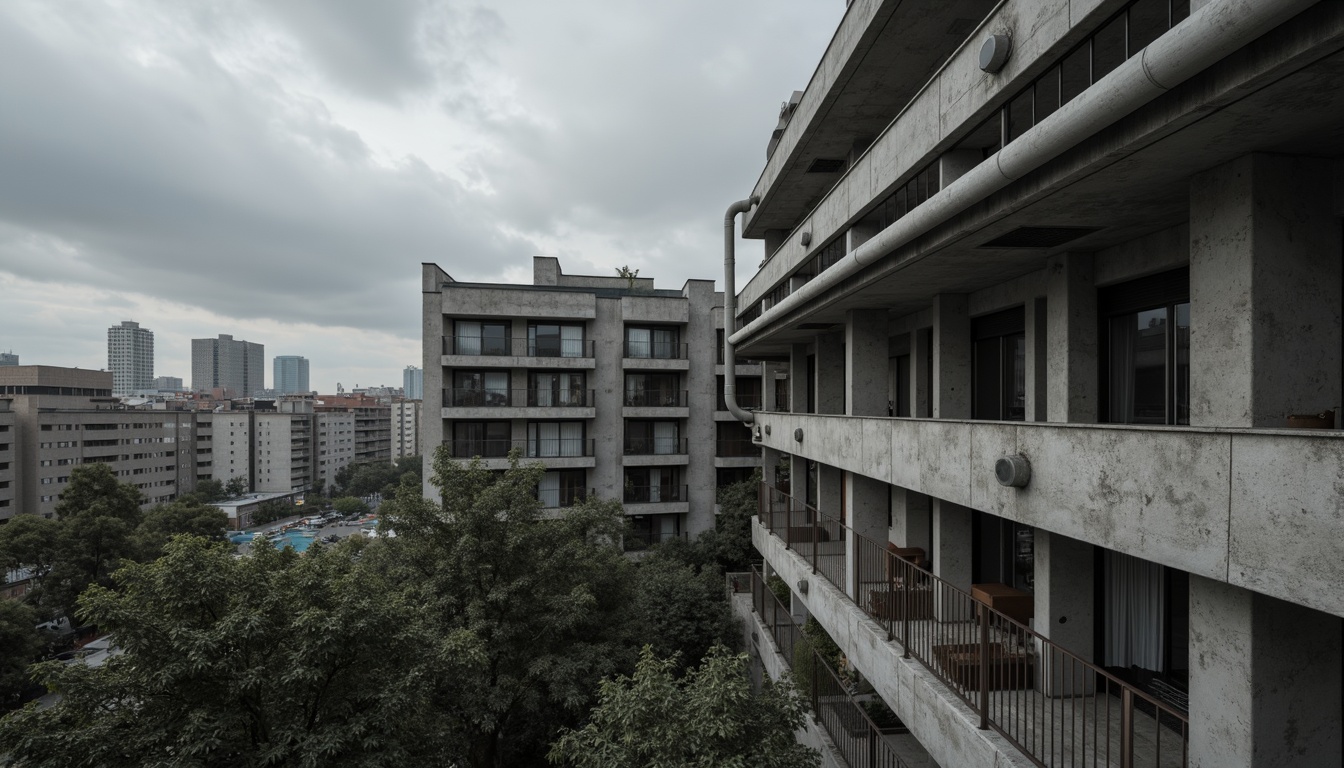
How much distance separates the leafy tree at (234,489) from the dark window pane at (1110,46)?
407ft

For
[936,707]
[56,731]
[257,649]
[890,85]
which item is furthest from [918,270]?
[56,731]

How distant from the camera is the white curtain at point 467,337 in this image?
30.8m

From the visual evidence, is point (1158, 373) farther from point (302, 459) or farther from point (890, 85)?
point (302, 459)

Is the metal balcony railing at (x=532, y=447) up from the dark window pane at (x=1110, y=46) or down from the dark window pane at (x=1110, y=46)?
down

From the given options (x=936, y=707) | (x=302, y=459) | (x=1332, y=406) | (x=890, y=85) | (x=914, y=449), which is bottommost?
(x=302, y=459)

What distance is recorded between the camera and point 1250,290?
5.11 meters

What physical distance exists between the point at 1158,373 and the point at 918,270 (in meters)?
3.50

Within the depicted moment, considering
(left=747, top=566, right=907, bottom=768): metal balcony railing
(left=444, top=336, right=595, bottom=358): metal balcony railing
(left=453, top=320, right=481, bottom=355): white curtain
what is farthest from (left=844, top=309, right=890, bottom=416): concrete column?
(left=453, top=320, right=481, bottom=355): white curtain

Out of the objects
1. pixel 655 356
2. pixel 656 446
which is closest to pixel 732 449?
pixel 656 446

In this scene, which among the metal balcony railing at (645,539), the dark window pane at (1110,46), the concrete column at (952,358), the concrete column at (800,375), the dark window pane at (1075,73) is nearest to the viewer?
the dark window pane at (1110,46)

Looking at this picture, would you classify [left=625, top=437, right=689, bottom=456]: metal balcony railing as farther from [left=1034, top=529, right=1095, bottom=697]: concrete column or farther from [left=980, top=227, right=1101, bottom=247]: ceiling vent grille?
[left=980, top=227, right=1101, bottom=247]: ceiling vent grille

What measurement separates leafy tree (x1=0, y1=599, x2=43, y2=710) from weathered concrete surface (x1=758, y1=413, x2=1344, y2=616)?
3842 cm

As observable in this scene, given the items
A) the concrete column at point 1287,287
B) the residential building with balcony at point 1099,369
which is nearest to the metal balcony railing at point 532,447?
the residential building with balcony at point 1099,369

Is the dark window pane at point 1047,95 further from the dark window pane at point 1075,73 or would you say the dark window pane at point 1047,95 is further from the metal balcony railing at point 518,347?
the metal balcony railing at point 518,347
